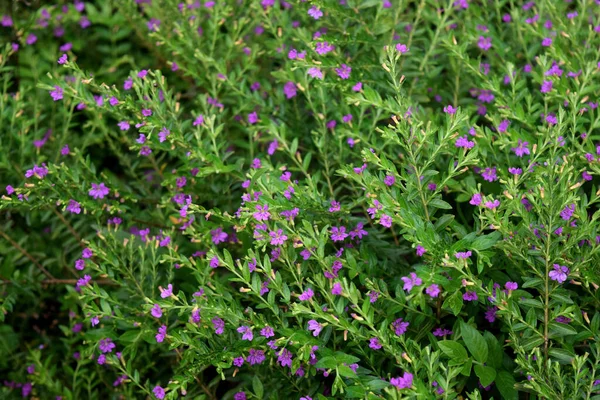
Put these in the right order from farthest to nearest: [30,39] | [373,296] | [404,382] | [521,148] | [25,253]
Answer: [30,39] → [25,253] → [521,148] → [373,296] → [404,382]

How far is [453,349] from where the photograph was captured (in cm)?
199

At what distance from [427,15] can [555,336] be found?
1.45 meters

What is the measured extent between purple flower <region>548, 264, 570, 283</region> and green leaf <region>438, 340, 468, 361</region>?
0.33 metres

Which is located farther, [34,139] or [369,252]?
[34,139]

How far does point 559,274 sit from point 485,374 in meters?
0.36

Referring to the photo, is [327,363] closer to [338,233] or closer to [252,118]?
[338,233]

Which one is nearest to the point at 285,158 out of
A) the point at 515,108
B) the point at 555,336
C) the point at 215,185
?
the point at 215,185

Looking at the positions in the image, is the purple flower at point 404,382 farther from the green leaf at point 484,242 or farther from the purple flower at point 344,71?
the purple flower at point 344,71

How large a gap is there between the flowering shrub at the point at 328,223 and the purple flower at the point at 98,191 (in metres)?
0.01

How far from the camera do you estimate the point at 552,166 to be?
1.85 m

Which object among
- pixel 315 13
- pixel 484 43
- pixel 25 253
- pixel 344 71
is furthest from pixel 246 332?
pixel 484 43

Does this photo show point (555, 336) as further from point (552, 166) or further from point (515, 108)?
point (515, 108)

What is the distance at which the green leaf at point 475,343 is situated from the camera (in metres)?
2.00

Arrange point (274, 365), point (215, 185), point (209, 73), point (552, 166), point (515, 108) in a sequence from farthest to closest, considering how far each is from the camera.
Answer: point (209, 73) < point (215, 185) < point (515, 108) < point (274, 365) < point (552, 166)
